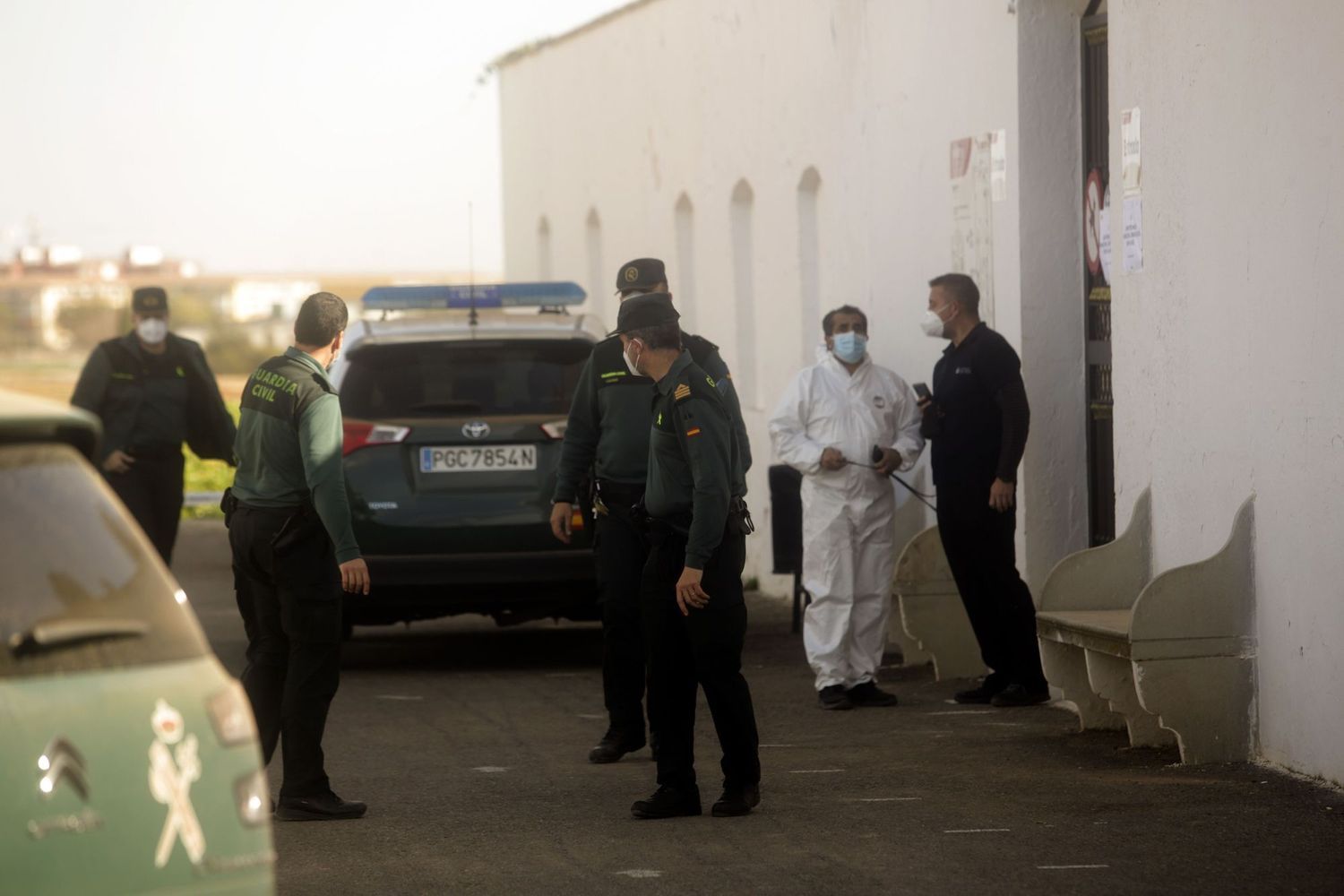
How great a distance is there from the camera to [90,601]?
13.3ft

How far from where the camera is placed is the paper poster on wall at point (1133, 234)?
30.8ft

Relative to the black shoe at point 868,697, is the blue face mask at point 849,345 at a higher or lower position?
higher

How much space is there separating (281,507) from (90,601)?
369 cm

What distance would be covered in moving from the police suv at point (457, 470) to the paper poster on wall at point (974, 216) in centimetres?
216

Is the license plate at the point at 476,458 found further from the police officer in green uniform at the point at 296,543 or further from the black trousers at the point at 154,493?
the police officer in green uniform at the point at 296,543

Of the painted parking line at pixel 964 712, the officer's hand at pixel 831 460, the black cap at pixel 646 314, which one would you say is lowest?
the painted parking line at pixel 964 712

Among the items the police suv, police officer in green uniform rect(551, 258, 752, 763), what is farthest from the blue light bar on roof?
police officer in green uniform rect(551, 258, 752, 763)

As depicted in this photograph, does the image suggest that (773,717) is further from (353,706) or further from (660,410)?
(660,410)

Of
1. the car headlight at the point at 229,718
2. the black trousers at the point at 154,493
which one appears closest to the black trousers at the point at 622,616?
the black trousers at the point at 154,493

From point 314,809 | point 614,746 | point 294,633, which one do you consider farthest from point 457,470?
point 314,809

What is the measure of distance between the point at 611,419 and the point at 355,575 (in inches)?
77.3

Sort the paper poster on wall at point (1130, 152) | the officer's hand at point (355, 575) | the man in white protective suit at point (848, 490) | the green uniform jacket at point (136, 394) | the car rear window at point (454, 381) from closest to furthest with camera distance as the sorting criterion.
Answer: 1. the officer's hand at point (355, 575)
2. the paper poster on wall at point (1130, 152)
3. the man in white protective suit at point (848, 490)
4. the car rear window at point (454, 381)
5. the green uniform jacket at point (136, 394)

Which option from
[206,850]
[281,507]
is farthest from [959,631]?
[206,850]

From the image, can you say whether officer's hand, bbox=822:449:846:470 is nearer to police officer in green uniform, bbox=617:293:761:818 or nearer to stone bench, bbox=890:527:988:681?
stone bench, bbox=890:527:988:681
